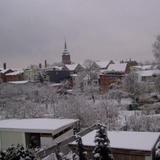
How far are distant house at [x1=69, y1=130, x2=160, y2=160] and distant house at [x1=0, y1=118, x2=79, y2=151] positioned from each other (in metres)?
3.26

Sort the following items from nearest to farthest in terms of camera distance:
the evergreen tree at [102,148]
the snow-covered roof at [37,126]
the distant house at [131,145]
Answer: the evergreen tree at [102,148], the distant house at [131,145], the snow-covered roof at [37,126]

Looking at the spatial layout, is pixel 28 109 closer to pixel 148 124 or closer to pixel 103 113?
pixel 103 113

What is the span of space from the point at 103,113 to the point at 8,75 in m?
39.2

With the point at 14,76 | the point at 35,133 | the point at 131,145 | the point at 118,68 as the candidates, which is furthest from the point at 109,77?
the point at 131,145

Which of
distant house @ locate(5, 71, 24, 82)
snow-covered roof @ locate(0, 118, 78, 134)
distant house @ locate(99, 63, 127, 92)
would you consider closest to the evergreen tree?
snow-covered roof @ locate(0, 118, 78, 134)

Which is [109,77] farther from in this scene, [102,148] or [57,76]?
[102,148]

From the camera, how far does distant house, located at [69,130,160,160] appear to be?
13061 mm

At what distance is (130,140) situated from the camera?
1447 centimetres

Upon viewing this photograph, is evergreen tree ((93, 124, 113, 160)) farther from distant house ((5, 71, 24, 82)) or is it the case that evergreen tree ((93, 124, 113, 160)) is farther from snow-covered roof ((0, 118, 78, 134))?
distant house ((5, 71, 24, 82))

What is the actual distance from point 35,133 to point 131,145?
7022 millimetres

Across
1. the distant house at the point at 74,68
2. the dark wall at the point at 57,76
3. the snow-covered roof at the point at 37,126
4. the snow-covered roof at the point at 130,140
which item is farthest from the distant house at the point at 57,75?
the snow-covered roof at the point at 130,140

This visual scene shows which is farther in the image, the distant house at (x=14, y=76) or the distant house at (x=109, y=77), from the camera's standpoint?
the distant house at (x=14, y=76)

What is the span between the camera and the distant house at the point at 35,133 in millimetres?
17797

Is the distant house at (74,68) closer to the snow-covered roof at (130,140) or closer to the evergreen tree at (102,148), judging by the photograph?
the snow-covered roof at (130,140)
